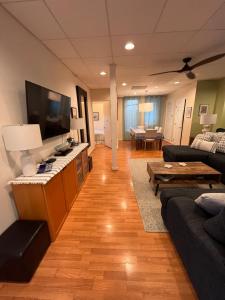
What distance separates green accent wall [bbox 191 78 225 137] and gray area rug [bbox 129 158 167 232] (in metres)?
3.47

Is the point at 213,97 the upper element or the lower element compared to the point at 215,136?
upper

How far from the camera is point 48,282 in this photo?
1.27 m

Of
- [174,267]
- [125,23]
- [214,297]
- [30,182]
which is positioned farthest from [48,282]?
[125,23]

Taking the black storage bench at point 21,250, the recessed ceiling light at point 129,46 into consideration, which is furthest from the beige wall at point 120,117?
the black storage bench at point 21,250

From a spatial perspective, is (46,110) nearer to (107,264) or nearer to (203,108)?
(107,264)

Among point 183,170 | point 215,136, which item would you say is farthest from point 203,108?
point 183,170

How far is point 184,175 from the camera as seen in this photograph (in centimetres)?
248

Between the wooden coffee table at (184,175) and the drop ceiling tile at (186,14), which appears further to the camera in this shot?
the wooden coffee table at (184,175)

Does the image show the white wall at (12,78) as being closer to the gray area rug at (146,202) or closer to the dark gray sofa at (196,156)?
the gray area rug at (146,202)

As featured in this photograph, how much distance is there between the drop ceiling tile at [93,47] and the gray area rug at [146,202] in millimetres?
2672

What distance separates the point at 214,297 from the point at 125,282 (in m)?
0.73

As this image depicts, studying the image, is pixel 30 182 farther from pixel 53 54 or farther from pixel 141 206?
pixel 53 54

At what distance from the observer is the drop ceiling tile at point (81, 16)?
1437mm

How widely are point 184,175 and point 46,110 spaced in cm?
257
